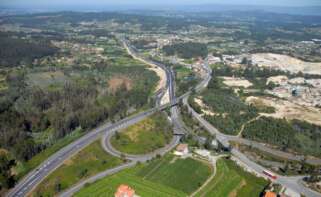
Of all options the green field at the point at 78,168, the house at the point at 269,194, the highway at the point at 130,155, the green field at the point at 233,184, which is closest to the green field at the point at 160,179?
the highway at the point at 130,155

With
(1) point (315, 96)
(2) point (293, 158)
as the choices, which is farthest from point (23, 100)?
(1) point (315, 96)

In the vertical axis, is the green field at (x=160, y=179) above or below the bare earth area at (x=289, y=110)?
above

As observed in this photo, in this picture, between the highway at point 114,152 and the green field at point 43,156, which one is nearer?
the highway at point 114,152

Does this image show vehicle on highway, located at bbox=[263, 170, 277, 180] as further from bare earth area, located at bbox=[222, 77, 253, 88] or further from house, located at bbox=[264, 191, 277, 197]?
bare earth area, located at bbox=[222, 77, 253, 88]

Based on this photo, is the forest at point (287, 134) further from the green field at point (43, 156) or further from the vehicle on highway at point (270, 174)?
the green field at point (43, 156)

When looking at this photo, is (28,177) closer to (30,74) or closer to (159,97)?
(159,97)

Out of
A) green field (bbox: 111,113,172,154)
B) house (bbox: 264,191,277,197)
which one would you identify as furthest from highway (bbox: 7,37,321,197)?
house (bbox: 264,191,277,197)
